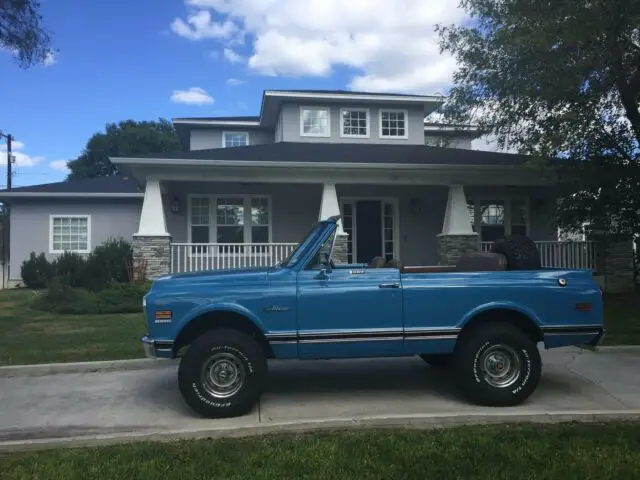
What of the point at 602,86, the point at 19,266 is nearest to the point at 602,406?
the point at 602,86

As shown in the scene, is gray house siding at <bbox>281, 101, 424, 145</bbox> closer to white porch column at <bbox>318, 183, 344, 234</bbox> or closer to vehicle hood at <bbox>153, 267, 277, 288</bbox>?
white porch column at <bbox>318, 183, 344, 234</bbox>

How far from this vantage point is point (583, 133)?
11.6 meters

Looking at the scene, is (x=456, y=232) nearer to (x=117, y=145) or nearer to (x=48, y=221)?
(x=48, y=221)

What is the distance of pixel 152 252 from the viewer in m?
13.7

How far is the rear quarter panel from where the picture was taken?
5.59 meters

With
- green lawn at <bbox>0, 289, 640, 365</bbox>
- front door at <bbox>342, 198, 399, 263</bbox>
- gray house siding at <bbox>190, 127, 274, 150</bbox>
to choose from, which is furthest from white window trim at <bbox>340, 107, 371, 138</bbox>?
green lawn at <bbox>0, 289, 640, 365</bbox>

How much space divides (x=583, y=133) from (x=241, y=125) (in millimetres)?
16475

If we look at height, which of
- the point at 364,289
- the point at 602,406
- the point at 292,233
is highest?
the point at 292,233

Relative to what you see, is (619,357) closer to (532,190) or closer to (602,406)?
(602,406)

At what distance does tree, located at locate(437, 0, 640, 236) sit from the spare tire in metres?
5.67

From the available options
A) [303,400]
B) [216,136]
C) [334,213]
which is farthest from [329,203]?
[216,136]

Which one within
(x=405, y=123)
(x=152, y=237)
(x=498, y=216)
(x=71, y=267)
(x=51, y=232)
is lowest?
(x=71, y=267)

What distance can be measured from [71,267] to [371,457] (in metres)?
16.5

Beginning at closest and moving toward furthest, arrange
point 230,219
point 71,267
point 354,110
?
point 230,219 → point 71,267 → point 354,110
